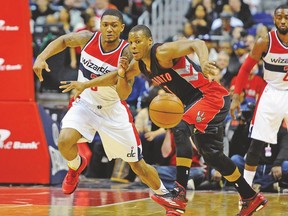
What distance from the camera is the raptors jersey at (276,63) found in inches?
383

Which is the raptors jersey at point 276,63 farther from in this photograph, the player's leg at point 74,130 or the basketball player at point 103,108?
the player's leg at point 74,130

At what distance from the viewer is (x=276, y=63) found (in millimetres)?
9820

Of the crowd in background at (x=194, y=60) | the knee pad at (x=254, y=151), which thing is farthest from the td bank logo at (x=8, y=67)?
the knee pad at (x=254, y=151)

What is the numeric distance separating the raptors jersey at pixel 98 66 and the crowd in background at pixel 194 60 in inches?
99.7

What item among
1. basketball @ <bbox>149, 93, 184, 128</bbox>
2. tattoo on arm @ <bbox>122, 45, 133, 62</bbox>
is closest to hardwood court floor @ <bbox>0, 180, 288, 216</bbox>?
basketball @ <bbox>149, 93, 184, 128</bbox>

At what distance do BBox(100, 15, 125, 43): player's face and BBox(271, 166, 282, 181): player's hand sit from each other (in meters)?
3.55

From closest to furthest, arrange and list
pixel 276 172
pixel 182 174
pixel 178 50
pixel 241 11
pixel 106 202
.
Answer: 1. pixel 178 50
2. pixel 182 174
3. pixel 106 202
4. pixel 276 172
5. pixel 241 11

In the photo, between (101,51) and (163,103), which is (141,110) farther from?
(163,103)

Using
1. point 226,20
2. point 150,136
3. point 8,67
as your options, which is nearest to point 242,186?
point 150,136

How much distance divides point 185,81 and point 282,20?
6.69 ft

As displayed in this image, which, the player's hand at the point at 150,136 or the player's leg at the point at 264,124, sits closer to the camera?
the player's leg at the point at 264,124

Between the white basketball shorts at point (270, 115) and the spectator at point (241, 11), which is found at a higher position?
the spectator at point (241, 11)

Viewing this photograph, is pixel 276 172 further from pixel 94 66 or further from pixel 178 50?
pixel 178 50

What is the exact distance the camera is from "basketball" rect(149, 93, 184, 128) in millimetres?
8156
